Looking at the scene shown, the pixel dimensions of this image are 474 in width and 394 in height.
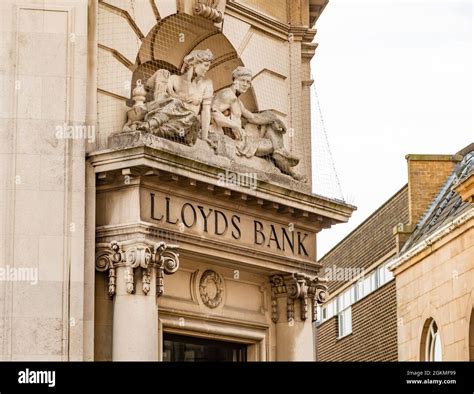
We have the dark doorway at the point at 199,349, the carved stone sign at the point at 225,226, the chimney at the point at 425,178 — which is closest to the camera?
the carved stone sign at the point at 225,226

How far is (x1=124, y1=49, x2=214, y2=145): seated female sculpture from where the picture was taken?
2667 cm

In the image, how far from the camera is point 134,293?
2566 centimetres

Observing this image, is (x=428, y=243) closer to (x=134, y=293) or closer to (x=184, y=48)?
(x=184, y=48)

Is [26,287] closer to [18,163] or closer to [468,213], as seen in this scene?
[18,163]

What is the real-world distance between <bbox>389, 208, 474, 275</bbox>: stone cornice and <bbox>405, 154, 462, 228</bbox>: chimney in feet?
15.3

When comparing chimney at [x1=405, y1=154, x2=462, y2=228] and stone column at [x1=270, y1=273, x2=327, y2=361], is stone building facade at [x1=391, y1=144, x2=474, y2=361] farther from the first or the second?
stone column at [x1=270, y1=273, x2=327, y2=361]

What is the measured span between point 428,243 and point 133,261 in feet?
71.8

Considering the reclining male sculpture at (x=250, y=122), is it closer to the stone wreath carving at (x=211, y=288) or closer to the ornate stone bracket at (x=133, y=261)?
the stone wreath carving at (x=211, y=288)

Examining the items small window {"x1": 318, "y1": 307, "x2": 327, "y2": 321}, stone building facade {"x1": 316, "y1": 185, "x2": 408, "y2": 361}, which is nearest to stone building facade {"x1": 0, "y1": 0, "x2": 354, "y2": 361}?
stone building facade {"x1": 316, "y1": 185, "x2": 408, "y2": 361}

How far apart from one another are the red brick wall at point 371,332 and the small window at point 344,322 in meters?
0.29

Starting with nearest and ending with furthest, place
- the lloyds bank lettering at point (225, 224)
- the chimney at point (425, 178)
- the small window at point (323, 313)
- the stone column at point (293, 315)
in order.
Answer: the lloyds bank lettering at point (225, 224)
the stone column at point (293, 315)
the chimney at point (425, 178)
the small window at point (323, 313)

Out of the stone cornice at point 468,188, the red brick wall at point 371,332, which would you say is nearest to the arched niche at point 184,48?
the stone cornice at point 468,188

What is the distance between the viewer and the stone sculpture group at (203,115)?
2680 cm
